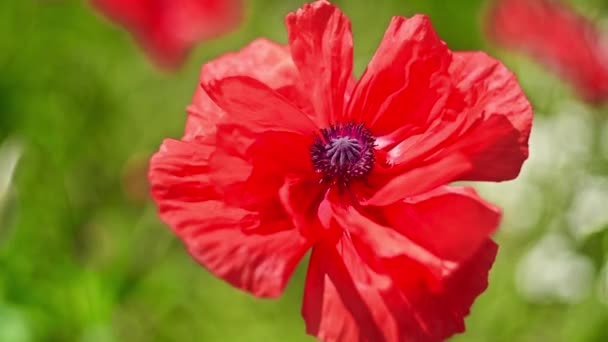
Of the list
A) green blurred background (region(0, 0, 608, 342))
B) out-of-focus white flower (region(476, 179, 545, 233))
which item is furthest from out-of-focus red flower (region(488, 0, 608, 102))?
out-of-focus white flower (region(476, 179, 545, 233))

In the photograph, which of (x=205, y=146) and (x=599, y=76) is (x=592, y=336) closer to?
(x=599, y=76)

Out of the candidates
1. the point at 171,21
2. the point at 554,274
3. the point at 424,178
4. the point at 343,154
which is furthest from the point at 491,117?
the point at 171,21

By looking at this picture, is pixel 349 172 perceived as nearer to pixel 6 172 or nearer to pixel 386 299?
pixel 386 299

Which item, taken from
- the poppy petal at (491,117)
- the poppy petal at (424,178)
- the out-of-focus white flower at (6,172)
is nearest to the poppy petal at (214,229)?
the poppy petal at (424,178)

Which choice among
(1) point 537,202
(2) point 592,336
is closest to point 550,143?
(1) point 537,202

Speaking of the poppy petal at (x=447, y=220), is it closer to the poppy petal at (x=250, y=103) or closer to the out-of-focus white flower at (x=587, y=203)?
the poppy petal at (x=250, y=103)

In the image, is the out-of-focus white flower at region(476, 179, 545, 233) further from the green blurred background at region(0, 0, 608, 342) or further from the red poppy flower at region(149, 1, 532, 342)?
the red poppy flower at region(149, 1, 532, 342)

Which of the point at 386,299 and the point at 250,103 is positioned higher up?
the point at 250,103
